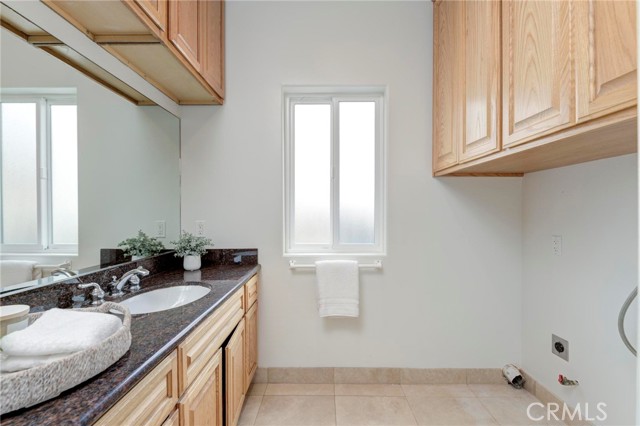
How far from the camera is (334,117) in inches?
88.9

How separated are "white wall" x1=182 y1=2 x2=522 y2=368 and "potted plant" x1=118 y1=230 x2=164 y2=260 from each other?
0.33 m

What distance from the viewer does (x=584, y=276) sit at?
1.63 metres

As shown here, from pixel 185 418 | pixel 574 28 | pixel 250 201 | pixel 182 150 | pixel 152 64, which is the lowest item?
pixel 185 418

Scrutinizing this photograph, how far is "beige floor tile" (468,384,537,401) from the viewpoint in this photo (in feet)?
6.50

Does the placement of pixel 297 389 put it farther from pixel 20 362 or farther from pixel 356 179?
pixel 20 362

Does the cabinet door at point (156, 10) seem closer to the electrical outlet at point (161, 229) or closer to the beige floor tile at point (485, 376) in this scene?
the electrical outlet at point (161, 229)

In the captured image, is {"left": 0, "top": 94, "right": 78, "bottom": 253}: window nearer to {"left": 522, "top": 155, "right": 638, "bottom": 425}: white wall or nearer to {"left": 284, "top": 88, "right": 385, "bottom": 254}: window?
{"left": 284, "top": 88, "right": 385, "bottom": 254}: window

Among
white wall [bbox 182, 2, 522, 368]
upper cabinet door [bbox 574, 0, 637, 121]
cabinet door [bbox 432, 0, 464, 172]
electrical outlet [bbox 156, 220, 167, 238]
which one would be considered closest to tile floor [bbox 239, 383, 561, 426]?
white wall [bbox 182, 2, 522, 368]

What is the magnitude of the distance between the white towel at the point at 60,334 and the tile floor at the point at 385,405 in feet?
4.40

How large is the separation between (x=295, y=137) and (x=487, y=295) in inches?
71.5

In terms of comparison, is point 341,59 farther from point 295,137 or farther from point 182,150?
point 182,150

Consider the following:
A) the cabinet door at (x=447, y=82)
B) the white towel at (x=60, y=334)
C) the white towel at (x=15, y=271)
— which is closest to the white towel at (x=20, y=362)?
the white towel at (x=60, y=334)

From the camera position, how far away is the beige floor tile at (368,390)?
78.8 inches

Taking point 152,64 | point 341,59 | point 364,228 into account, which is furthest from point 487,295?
point 152,64
